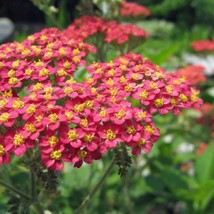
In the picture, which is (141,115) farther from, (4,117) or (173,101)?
(4,117)

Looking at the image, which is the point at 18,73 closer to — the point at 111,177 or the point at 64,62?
the point at 64,62

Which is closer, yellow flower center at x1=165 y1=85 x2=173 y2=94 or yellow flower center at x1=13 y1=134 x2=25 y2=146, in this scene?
yellow flower center at x1=13 y1=134 x2=25 y2=146

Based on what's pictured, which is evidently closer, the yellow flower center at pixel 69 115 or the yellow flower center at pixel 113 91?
the yellow flower center at pixel 69 115

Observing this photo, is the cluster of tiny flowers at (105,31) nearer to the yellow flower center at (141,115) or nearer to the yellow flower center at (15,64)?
the yellow flower center at (15,64)

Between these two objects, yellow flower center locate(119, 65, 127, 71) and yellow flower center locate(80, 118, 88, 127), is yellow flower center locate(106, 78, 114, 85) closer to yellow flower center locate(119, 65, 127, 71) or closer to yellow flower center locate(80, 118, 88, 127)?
yellow flower center locate(119, 65, 127, 71)

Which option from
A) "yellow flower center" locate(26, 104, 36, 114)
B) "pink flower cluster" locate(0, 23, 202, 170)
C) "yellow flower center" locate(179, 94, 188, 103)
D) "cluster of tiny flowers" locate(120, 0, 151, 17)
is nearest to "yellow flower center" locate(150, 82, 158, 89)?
"pink flower cluster" locate(0, 23, 202, 170)

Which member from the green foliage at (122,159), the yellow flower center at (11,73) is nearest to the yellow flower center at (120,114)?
the green foliage at (122,159)

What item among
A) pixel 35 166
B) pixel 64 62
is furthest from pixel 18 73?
pixel 35 166
